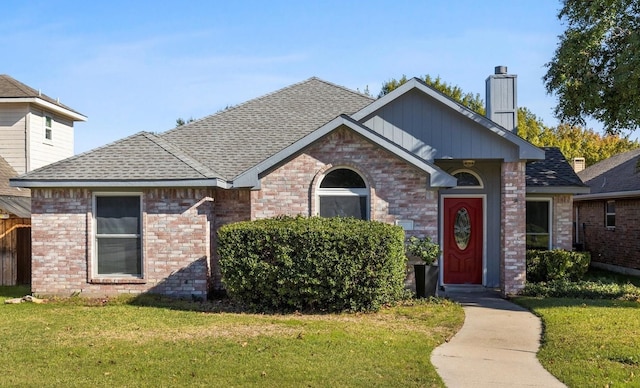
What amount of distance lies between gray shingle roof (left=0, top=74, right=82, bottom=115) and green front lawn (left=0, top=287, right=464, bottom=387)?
11628mm

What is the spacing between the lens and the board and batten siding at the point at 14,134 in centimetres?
2134

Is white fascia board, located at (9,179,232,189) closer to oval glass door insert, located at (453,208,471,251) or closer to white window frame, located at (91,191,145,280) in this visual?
white window frame, located at (91,191,145,280)

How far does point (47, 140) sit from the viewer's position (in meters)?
22.7

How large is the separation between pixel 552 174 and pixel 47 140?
1803 cm

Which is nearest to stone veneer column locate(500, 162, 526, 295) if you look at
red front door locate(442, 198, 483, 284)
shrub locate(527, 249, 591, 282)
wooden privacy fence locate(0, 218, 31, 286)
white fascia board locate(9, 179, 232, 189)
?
red front door locate(442, 198, 483, 284)

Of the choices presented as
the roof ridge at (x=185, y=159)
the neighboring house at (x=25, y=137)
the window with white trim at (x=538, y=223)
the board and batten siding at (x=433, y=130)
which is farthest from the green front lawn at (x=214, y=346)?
the neighboring house at (x=25, y=137)

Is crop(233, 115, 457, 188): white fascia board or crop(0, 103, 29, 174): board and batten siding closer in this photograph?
crop(233, 115, 457, 188): white fascia board

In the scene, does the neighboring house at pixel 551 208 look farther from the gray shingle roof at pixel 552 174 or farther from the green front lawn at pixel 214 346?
the green front lawn at pixel 214 346

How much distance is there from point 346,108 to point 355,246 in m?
7.17

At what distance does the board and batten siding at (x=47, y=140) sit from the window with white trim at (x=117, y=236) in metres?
9.90

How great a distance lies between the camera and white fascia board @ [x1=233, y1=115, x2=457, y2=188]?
12.7m

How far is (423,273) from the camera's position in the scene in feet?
41.9

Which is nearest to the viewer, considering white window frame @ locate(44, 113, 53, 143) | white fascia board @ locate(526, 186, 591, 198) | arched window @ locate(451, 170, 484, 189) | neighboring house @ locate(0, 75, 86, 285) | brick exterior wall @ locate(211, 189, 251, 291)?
brick exterior wall @ locate(211, 189, 251, 291)

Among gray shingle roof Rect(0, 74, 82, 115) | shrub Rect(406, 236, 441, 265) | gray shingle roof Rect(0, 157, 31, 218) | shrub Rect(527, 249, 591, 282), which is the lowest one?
shrub Rect(527, 249, 591, 282)
